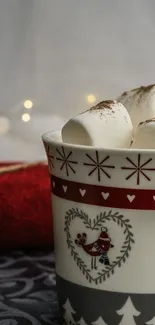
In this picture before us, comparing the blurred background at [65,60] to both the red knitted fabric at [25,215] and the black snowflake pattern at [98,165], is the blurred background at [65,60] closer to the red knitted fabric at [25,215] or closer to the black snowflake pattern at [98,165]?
the red knitted fabric at [25,215]

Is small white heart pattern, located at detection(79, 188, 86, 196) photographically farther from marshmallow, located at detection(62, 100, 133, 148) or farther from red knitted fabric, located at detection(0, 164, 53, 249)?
red knitted fabric, located at detection(0, 164, 53, 249)

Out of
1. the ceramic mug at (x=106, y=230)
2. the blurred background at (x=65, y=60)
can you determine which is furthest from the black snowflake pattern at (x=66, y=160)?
the blurred background at (x=65, y=60)

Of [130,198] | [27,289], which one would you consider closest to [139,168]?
[130,198]

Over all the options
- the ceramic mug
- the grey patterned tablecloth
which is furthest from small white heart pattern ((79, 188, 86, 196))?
the grey patterned tablecloth

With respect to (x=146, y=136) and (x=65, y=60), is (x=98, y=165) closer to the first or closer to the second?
(x=146, y=136)

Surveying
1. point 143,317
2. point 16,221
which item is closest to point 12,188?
point 16,221
